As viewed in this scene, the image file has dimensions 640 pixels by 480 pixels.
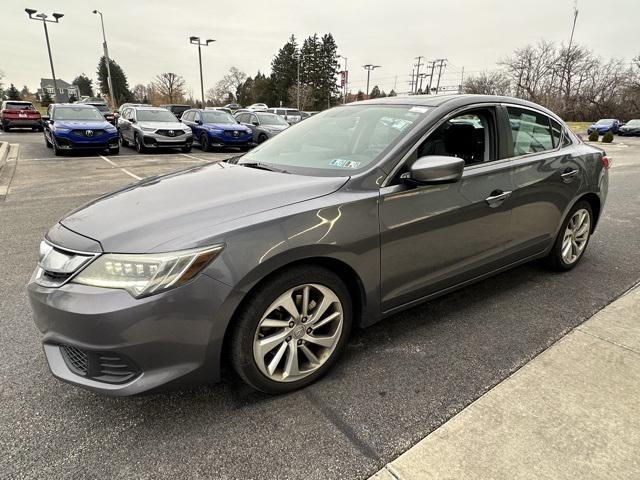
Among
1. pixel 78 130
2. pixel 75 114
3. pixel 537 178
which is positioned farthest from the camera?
pixel 75 114

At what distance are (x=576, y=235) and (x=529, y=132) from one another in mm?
1230

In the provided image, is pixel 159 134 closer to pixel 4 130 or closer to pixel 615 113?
pixel 4 130

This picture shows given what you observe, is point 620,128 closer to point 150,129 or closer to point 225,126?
point 225,126

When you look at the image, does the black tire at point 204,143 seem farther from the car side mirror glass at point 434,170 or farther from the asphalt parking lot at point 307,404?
the car side mirror glass at point 434,170

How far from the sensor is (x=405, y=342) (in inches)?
111

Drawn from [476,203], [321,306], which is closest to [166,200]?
[321,306]

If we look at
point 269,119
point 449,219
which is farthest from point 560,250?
point 269,119

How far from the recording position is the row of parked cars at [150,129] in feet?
42.2

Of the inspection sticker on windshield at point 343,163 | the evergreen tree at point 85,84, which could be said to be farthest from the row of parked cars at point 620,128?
the evergreen tree at point 85,84

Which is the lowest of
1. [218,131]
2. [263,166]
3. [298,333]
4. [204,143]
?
[204,143]

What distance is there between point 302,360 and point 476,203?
60.7 inches

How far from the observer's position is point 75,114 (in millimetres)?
13383

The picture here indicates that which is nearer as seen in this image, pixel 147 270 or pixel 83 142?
pixel 147 270

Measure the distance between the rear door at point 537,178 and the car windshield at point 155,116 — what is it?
14280mm
